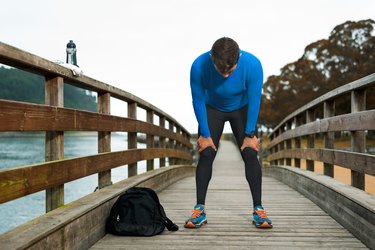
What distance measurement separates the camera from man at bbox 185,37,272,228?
3.90m

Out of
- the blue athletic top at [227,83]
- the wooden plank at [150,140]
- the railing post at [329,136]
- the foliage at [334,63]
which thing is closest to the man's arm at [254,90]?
the blue athletic top at [227,83]

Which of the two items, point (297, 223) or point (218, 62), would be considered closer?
point (218, 62)

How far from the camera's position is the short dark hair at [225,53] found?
11.8 ft

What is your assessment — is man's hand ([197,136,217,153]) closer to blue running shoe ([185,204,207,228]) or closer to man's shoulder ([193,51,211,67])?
blue running shoe ([185,204,207,228])

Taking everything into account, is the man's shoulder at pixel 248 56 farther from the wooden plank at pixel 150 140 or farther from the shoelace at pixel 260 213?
the wooden plank at pixel 150 140

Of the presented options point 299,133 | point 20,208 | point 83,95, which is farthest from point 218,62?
point 83,95

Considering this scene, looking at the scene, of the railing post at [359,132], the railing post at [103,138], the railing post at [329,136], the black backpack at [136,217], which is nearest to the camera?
the black backpack at [136,217]

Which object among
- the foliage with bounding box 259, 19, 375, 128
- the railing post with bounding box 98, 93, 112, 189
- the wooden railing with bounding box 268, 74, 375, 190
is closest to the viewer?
the wooden railing with bounding box 268, 74, 375, 190

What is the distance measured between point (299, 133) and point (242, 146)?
3482 mm

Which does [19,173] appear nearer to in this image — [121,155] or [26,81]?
[121,155]

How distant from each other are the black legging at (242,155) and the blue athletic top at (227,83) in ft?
0.54

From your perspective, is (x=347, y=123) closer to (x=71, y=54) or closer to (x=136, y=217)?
(x=136, y=217)

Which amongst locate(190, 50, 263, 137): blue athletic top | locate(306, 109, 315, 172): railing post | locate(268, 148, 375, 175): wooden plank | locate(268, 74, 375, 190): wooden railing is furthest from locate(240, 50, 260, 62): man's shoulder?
locate(306, 109, 315, 172): railing post

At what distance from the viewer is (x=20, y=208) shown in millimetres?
23031
